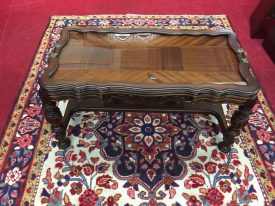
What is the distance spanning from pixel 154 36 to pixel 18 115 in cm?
123

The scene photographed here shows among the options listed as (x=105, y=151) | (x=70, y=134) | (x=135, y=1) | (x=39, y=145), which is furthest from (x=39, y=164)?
(x=135, y=1)

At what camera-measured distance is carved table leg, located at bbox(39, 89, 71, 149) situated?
1.52 m

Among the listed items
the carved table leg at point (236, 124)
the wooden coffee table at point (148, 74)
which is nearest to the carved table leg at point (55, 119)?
the wooden coffee table at point (148, 74)

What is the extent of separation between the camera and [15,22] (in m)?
2.96

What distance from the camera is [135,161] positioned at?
179 centimetres

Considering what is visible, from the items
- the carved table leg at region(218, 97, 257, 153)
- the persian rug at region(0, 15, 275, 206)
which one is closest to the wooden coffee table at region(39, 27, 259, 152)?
the carved table leg at region(218, 97, 257, 153)

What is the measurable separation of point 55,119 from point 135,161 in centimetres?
60

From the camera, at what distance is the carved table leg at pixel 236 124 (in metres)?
1.51

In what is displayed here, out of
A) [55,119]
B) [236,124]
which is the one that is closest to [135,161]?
[55,119]

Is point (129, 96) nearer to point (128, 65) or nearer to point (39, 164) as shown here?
point (128, 65)

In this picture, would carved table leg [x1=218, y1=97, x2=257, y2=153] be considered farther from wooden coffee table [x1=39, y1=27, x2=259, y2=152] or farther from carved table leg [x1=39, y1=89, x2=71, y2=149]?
carved table leg [x1=39, y1=89, x2=71, y2=149]

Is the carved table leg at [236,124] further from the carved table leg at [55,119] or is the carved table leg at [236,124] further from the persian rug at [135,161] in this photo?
the carved table leg at [55,119]

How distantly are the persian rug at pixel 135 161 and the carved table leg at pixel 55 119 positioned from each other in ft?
0.20

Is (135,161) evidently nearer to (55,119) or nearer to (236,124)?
(55,119)
